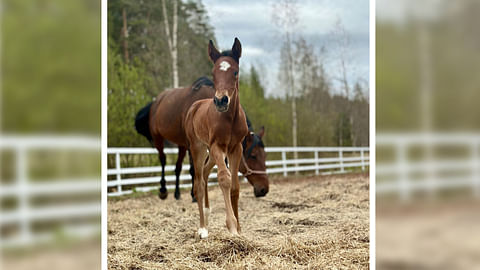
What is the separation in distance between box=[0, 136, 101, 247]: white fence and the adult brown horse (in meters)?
2.20

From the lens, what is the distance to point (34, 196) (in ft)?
4.85

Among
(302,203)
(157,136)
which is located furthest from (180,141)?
(302,203)

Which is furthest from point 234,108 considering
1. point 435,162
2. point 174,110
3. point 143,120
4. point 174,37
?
point 174,37

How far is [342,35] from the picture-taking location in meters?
7.26

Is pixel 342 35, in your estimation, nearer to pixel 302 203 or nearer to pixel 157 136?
pixel 302 203

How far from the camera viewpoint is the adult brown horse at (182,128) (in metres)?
3.92

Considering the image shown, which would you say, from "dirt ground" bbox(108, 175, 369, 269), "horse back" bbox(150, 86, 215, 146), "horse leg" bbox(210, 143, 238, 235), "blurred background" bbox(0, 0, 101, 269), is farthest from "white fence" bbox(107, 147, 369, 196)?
"blurred background" bbox(0, 0, 101, 269)

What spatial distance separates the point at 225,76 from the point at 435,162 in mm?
1338

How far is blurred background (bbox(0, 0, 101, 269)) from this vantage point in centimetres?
146

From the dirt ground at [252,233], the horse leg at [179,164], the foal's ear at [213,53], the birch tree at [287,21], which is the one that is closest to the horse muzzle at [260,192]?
the dirt ground at [252,233]

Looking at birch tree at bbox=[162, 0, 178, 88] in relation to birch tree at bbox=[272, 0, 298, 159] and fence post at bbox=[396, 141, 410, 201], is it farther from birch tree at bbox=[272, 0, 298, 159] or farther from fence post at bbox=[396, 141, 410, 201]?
fence post at bbox=[396, 141, 410, 201]

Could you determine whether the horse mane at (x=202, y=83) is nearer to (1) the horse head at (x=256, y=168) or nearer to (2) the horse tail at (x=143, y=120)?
(1) the horse head at (x=256, y=168)

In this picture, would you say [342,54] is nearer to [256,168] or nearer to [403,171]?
→ [256,168]

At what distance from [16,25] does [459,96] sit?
5.98 ft
